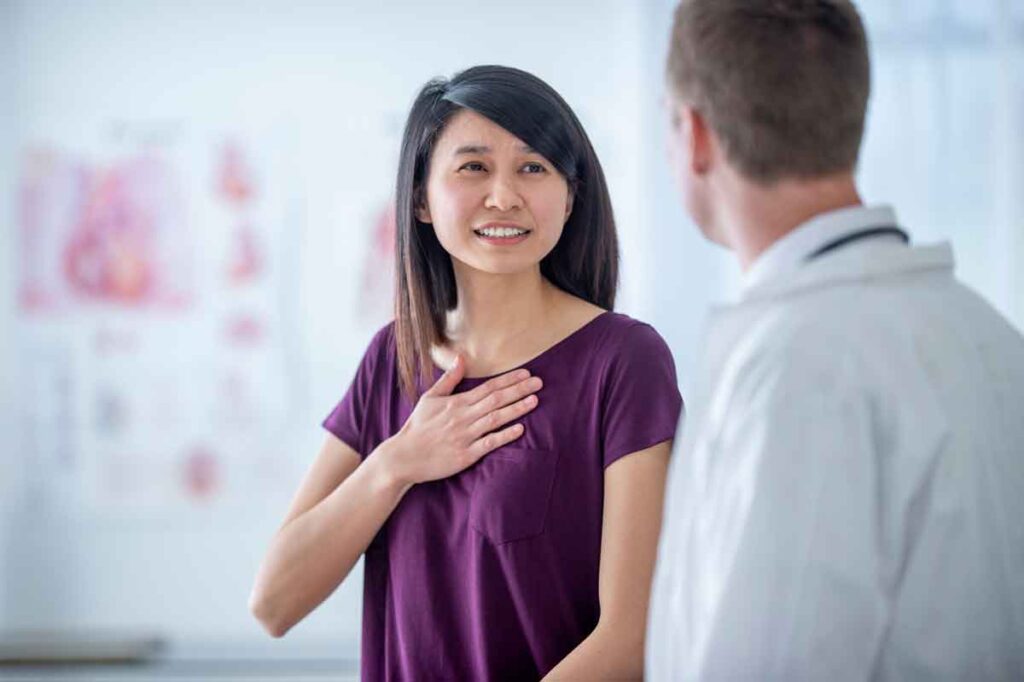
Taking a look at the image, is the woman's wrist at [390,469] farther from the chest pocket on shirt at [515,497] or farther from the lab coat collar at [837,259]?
the lab coat collar at [837,259]

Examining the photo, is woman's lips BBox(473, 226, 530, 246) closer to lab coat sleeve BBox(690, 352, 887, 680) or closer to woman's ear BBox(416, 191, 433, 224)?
woman's ear BBox(416, 191, 433, 224)

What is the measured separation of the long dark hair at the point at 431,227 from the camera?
1491mm

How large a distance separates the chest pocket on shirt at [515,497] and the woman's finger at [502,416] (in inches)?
1.7

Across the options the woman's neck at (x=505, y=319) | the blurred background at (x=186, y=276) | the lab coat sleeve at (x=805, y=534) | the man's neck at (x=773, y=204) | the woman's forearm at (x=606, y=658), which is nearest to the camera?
the lab coat sleeve at (x=805, y=534)

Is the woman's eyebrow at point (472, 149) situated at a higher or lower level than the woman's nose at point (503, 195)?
higher

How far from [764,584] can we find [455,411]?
69cm

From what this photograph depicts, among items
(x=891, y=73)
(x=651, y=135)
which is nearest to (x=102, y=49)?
(x=651, y=135)

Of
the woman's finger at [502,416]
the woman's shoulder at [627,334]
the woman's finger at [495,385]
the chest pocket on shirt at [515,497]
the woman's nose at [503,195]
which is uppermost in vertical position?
the woman's nose at [503,195]

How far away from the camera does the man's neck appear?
3.31 feet

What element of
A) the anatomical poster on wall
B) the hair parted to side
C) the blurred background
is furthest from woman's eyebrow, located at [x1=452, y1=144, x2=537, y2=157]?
the anatomical poster on wall

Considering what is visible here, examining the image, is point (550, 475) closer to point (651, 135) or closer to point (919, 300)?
point (919, 300)

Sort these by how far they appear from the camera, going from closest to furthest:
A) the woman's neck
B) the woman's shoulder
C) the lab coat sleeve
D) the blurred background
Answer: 1. the lab coat sleeve
2. the woman's shoulder
3. the woman's neck
4. the blurred background

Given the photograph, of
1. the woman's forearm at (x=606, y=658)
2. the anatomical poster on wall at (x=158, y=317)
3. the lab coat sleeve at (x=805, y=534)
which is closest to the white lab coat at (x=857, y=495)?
the lab coat sleeve at (x=805, y=534)

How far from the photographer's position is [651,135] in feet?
10.8
